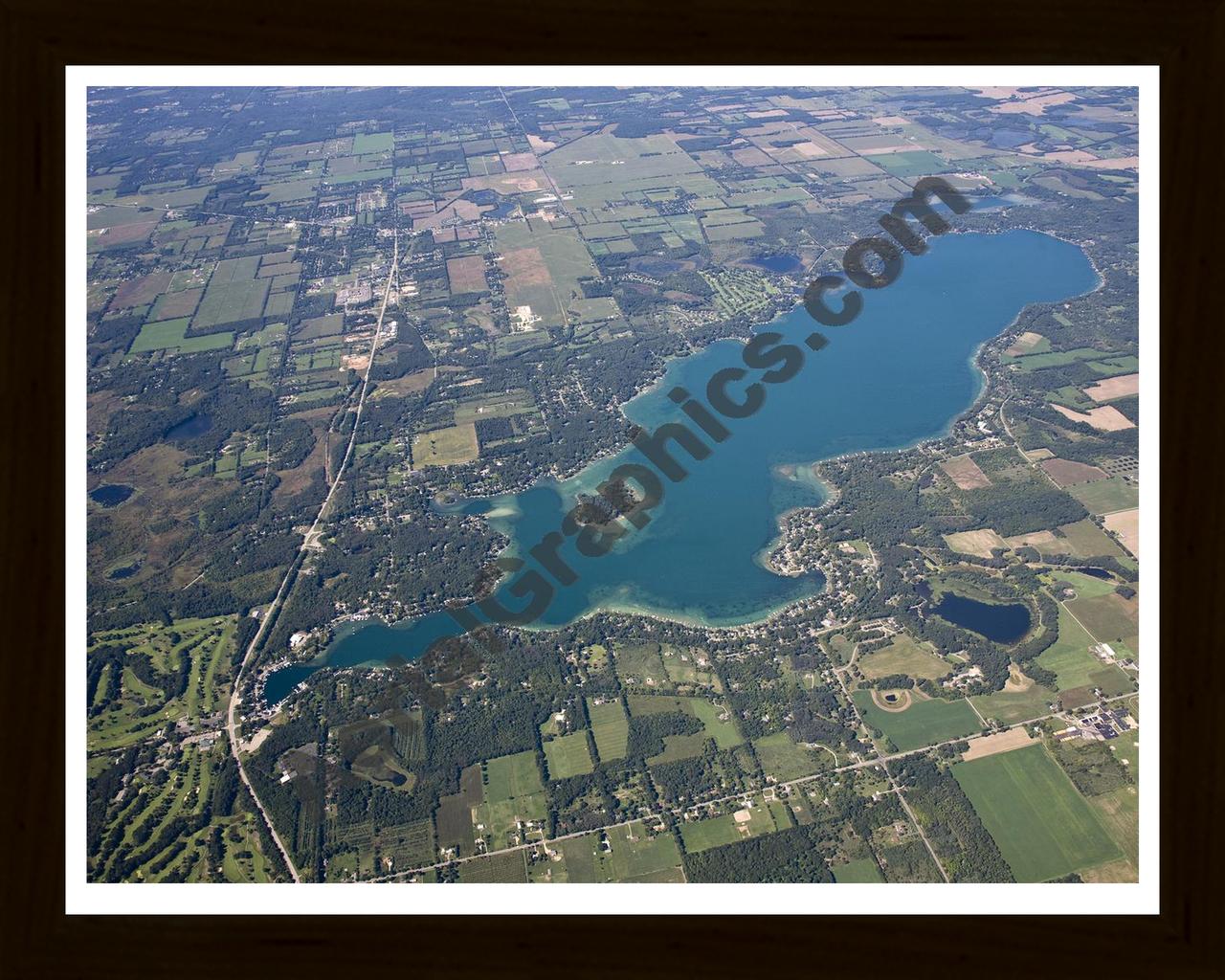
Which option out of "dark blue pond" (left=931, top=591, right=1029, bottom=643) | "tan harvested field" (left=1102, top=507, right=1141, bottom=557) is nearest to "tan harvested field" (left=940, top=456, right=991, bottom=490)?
"tan harvested field" (left=1102, top=507, right=1141, bottom=557)

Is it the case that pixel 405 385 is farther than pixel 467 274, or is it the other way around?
pixel 467 274

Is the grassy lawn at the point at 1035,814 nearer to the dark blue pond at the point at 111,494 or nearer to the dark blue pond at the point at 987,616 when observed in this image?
the dark blue pond at the point at 987,616

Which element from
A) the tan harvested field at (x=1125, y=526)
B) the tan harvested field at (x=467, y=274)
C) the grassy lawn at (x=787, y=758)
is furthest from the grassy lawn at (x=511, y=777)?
the tan harvested field at (x=467, y=274)

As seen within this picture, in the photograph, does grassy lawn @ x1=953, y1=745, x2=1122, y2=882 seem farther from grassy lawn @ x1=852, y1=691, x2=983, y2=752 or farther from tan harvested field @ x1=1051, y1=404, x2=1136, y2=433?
tan harvested field @ x1=1051, y1=404, x2=1136, y2=433

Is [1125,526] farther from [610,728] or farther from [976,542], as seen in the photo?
[610,728]

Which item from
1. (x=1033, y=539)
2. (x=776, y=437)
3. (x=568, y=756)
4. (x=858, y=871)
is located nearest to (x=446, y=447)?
(x=776, y=437)
